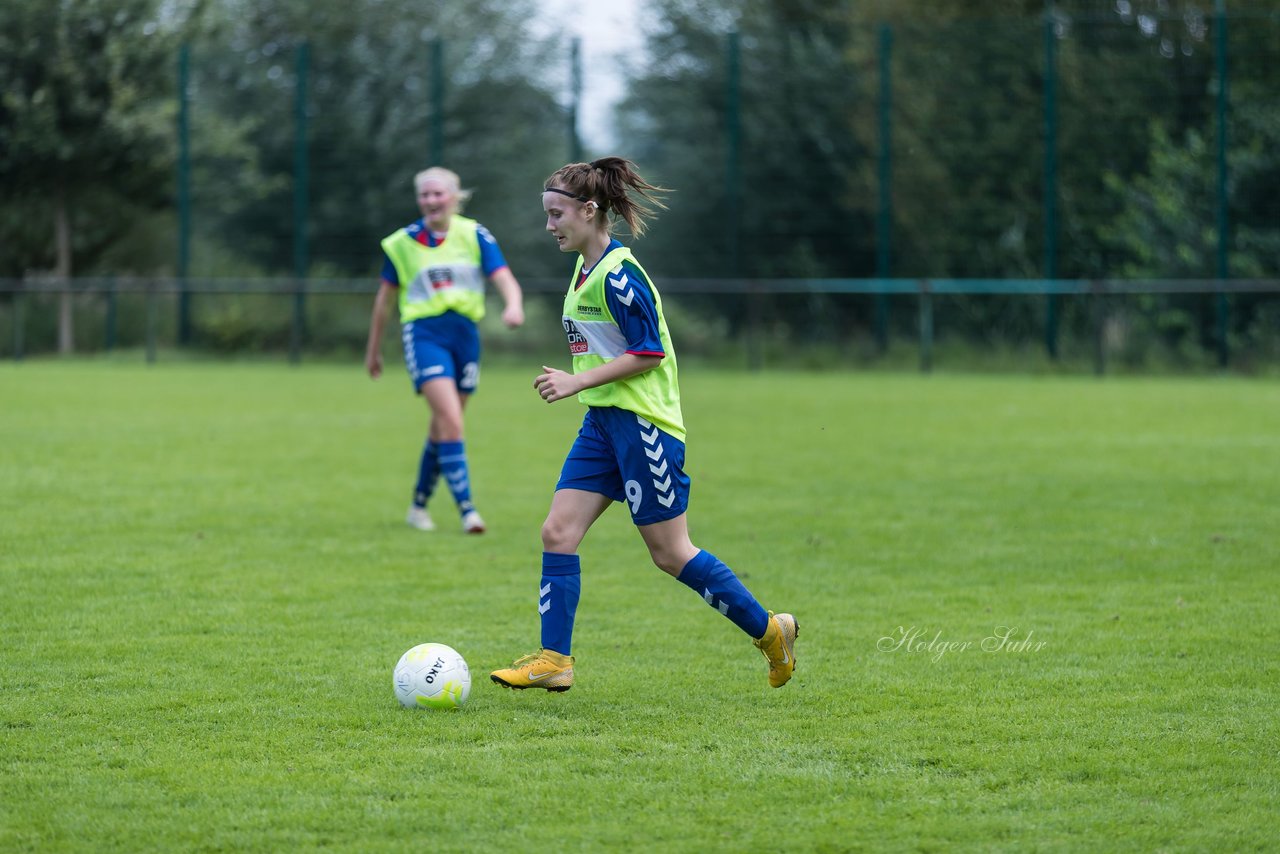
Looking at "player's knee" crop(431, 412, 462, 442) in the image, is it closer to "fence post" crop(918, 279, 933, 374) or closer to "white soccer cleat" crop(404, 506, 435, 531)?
"white soccer cleat" crop(404, 506, 435, 531)

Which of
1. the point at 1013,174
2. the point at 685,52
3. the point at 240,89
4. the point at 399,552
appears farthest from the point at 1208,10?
the point at 399,552

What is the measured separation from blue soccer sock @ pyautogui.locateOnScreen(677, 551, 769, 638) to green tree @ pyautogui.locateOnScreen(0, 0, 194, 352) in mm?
22740

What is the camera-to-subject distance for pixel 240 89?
27.7 metres

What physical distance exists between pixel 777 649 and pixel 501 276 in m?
4.40

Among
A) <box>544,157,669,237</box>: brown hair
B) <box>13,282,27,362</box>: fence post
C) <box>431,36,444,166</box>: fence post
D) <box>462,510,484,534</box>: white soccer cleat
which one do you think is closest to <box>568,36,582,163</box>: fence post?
<box>431,36,444,166</box>: fence post

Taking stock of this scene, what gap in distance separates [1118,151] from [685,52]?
7.39 m

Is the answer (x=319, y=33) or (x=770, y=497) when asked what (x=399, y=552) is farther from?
(x=319, y=33)

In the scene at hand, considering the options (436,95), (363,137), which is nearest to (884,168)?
(436,95)

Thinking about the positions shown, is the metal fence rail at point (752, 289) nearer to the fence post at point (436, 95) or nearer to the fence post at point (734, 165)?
the fence post at point (734, 165)

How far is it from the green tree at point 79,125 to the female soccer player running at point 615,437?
22.3m

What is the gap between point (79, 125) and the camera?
25797mm

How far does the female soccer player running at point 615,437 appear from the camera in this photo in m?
5.11

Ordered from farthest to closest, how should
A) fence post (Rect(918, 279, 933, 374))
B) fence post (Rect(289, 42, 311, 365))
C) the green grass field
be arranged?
1. fence post (Rect(289, 42, 311, 365))
2. fence post (Rect(918, 279, 933, 374))
3. the green grass field

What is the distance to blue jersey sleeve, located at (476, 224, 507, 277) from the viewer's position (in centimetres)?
910
